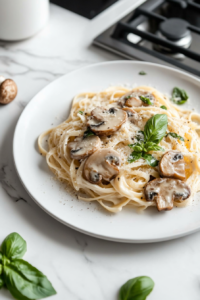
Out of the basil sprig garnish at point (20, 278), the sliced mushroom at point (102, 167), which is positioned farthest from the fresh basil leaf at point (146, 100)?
the basil sprig garnish at point (20, 278)

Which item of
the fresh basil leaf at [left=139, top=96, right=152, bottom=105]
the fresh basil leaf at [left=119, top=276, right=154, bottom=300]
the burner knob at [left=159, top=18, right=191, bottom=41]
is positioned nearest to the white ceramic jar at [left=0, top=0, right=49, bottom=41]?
the burner knob at [left=159, top=18, right=191, bottom=41]

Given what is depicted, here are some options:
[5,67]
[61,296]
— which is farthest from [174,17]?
[61,296]

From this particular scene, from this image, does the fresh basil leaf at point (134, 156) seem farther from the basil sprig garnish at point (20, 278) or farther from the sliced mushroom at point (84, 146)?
the basil sprig garnish at point (20, 278)

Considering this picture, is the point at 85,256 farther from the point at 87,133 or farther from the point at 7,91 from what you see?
the point at 7,91

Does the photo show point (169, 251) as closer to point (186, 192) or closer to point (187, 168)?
point (186, 192)

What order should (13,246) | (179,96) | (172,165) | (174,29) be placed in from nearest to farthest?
(13,246) < (172,165) < (179,96) < (174,29)

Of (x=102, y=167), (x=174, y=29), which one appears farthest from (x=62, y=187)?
(x=174, y=29)
